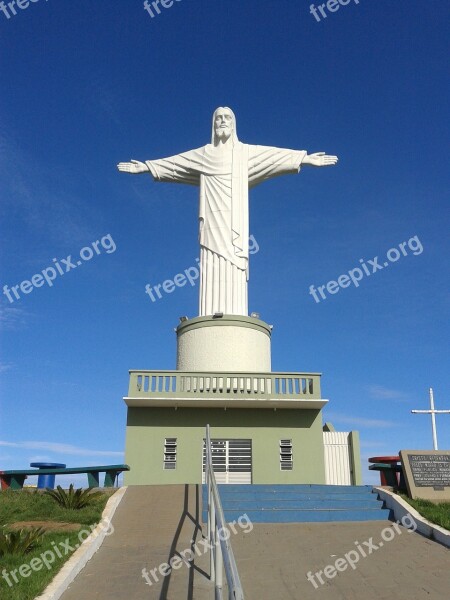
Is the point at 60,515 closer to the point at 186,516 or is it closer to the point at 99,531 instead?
the point at 99,531

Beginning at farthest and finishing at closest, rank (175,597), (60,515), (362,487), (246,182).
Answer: (246,182), (362,487), (60,515), (175,597)

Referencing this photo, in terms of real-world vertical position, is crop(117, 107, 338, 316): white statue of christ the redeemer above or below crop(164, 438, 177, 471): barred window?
above

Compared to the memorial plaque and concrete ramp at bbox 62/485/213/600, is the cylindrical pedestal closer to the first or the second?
concrete ramp at bbox 62/485/213/600

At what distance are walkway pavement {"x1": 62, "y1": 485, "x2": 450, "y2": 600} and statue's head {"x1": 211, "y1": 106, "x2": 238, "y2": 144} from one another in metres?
14.2

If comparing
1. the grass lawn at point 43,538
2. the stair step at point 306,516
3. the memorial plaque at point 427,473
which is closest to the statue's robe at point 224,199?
the memorial plaque at point 427,473

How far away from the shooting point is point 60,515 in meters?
10.4

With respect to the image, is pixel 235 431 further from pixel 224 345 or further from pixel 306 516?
pixel 306 516

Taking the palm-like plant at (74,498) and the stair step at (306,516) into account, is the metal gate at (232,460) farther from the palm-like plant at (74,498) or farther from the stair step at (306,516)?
the stair step at (306,516)

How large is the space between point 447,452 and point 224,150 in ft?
43.9

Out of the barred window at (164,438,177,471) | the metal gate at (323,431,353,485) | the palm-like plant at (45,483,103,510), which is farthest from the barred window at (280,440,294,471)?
the palm-like plant at (45,483,103,510)

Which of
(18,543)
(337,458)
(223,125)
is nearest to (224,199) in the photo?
(223,125)

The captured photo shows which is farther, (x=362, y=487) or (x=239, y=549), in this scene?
(x=362, y=487)

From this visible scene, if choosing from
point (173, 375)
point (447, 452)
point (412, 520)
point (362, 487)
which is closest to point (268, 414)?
point (173, 375)

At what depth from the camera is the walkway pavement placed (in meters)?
6.82
